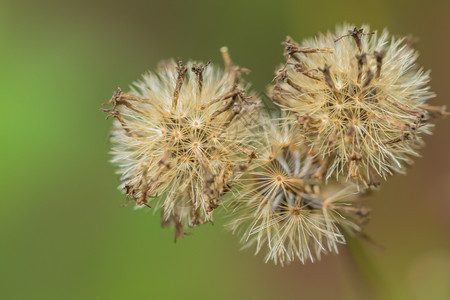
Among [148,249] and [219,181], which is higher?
[219,181]

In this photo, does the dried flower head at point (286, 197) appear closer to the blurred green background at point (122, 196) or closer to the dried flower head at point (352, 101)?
the dried flower head at point (352, 101)

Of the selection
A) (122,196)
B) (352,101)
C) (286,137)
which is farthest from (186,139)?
(122,196)

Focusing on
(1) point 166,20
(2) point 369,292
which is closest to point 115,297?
(2) point 369,292

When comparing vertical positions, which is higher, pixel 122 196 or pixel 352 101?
pixel 352 101

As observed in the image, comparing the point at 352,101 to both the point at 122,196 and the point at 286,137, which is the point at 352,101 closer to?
the point at 286,137

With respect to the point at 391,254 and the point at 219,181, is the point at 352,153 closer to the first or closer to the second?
the point at 219,181

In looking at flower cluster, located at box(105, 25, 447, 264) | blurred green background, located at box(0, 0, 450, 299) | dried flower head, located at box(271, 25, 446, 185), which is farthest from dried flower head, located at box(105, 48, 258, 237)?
blurred green background, located at box(0, 0, 450, 299)

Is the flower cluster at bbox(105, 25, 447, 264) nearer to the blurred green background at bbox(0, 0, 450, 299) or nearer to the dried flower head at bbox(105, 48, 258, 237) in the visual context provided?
the dried flower head at bbox(105, 48, 258, 237)

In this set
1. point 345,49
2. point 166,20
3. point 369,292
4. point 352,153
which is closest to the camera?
point 352,153
